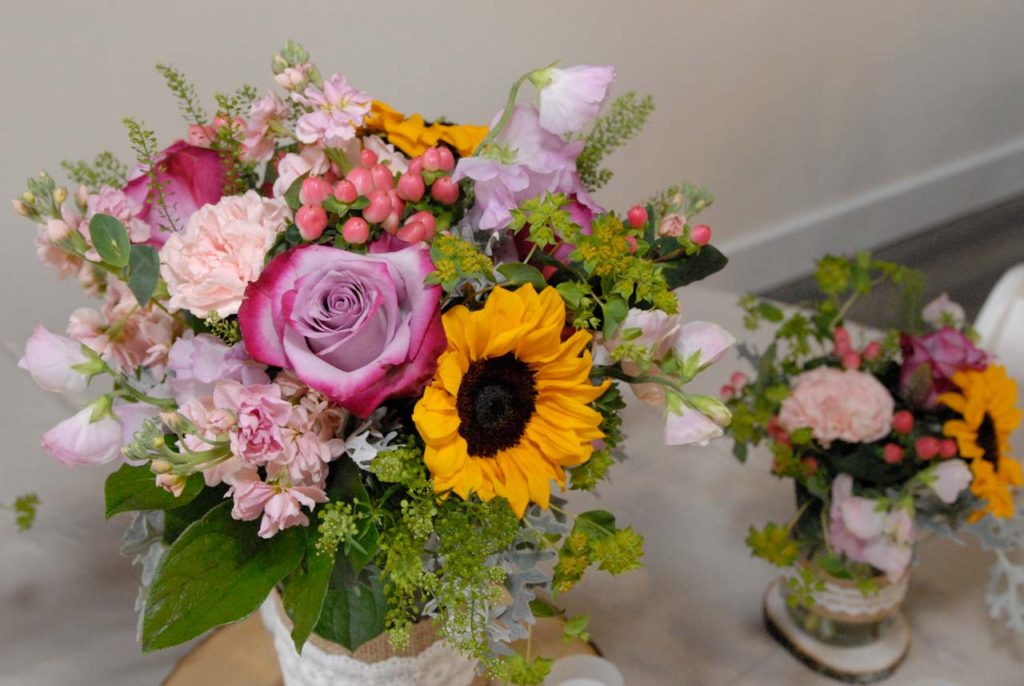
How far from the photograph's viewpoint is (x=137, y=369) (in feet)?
1.94

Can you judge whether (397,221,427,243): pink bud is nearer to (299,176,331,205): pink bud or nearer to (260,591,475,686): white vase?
(299,176,331,205): pink bud

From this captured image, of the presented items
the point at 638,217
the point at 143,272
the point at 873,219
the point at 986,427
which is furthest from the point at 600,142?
the point at 873,219

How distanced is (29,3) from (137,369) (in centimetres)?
86

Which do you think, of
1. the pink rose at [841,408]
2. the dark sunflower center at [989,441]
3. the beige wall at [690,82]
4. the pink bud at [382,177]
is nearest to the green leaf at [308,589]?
the pink bud at [382,177]

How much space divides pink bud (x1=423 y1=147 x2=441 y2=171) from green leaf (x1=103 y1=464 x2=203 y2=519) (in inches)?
8.9

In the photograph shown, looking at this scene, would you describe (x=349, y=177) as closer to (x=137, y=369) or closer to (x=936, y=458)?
(x=137, y=369)

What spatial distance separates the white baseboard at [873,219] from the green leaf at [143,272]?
192 centimetres

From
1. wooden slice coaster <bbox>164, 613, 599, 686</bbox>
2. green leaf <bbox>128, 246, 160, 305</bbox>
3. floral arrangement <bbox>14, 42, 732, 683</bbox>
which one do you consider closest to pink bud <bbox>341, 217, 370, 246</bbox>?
floral arrangement <bbox>14, 42, 732, 683</bbox>

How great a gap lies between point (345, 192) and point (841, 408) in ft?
1.65

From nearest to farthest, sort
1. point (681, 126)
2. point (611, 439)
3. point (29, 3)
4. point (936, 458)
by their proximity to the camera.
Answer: point (611, 439), point (936, 458), point (29, 3), point (681, 126)

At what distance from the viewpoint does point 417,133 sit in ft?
1.94

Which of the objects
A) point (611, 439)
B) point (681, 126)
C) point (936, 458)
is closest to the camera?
point (611, 439)

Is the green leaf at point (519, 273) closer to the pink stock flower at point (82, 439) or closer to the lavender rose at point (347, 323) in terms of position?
the lavender rose at point (347, 323)

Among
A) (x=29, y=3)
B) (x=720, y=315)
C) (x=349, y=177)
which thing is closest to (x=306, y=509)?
(x=349, y=177)
